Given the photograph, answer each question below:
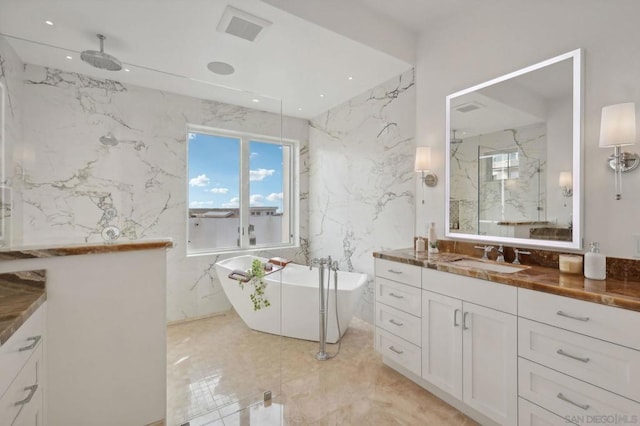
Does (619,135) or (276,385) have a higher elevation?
(619,135)

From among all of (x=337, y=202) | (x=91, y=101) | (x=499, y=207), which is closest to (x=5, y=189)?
(x=91, y=101)

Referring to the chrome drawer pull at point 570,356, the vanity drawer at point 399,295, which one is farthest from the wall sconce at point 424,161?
the chrome drawer pull at point 570,356

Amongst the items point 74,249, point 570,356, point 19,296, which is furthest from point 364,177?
point 19,296

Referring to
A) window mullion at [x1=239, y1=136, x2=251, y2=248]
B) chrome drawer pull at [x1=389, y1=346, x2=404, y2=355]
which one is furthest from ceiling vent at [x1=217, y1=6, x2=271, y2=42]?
chrome drawer pull at [x1=389, y1=346, x2=404, y2=355]

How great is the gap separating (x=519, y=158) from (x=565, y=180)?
34 cm

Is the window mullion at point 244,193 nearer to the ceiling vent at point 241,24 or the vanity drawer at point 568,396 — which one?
the ceiling vent at point 241,24

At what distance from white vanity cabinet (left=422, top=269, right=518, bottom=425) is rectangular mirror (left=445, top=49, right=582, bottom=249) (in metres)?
0.65

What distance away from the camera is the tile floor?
1812mm

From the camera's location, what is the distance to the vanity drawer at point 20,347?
98cm

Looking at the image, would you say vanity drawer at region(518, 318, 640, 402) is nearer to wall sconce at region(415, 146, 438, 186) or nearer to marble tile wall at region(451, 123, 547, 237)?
marble tile wall at region(451, 123, 547, 237)

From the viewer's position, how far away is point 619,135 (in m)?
1.49

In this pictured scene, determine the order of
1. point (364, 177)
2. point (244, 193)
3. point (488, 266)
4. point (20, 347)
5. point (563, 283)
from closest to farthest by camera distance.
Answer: point (20, 347)
point (563, 283)
point (488, 266)
point (244, 193)
point (364, 177)

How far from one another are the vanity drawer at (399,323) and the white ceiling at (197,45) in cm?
211

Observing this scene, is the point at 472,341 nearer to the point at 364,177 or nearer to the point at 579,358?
the point at 579,358
